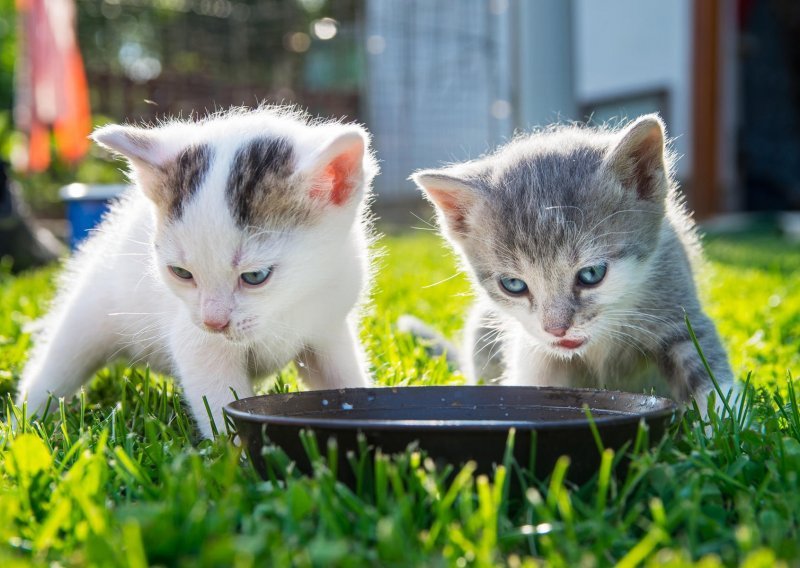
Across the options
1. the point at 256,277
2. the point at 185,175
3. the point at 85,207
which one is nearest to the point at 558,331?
the point at 256,277

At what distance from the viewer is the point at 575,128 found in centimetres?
328

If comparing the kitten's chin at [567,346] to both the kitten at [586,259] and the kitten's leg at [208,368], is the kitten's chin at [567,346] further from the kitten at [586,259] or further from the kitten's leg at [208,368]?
the kitten's leg at [208,368]

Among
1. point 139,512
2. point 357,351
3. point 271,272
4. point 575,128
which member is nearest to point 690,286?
point 575,128

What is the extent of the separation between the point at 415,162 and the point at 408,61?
1581mm

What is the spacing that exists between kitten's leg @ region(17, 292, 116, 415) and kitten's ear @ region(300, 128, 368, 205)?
0.93 metres

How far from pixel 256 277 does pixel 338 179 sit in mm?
404

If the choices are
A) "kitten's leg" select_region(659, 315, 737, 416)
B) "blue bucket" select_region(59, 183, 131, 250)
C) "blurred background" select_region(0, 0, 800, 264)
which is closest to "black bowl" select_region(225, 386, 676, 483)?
"kitten's leg" select_region(659, 315, 737, 416)

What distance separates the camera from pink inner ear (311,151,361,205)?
254 cm

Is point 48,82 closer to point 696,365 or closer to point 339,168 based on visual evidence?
point 339,168

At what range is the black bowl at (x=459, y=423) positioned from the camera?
1.72 meters

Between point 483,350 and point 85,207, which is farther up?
point 85,207

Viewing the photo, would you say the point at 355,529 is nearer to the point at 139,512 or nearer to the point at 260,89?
the point at 139,512

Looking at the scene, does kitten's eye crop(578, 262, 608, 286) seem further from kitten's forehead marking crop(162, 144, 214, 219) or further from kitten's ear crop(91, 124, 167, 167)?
kitten's ear crop(91, 124, 167, 167)

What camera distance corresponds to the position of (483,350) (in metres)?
3.20
